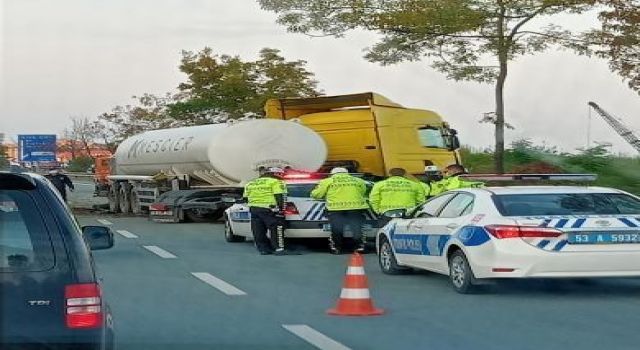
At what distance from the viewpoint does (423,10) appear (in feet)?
88.5

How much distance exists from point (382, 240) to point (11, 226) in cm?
977

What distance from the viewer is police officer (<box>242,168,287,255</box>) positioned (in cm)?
1739

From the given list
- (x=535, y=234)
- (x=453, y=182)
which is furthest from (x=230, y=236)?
(x=535, y=234)

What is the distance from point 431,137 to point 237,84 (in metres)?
24.2

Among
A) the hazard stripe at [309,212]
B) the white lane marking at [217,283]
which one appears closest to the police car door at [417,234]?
the white lane marking at [217,283]

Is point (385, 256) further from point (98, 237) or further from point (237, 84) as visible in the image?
point (237, 84)

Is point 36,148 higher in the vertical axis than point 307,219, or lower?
higher

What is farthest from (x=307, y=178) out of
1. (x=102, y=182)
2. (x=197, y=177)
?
(x=102, y=182)

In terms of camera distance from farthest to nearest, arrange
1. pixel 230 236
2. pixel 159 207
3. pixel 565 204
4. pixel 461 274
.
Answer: pixel 159 207 → pixel 230 236 → pixel 461 274 → pixel 565 204

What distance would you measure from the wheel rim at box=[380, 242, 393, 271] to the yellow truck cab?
7.74m

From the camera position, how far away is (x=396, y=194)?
16.4 m

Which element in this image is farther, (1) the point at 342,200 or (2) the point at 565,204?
(1) the point at 342,200

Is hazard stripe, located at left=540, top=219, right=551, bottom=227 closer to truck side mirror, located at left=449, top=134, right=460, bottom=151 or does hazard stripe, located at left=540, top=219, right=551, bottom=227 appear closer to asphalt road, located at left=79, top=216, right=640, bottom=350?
asphalt road, located at left=79, top=216, right=640, bottom=350

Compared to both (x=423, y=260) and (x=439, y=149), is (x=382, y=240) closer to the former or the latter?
(x=423, y=260)
